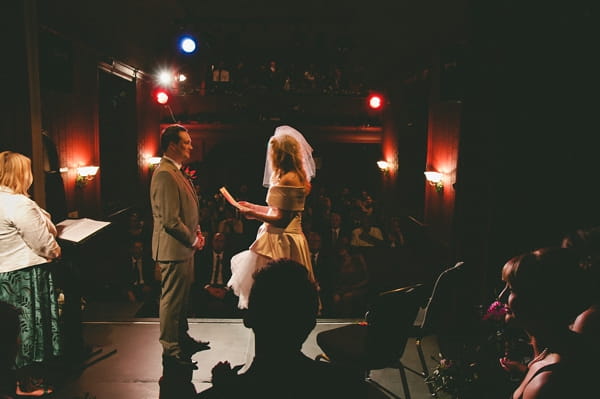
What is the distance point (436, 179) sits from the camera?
678 centimetres

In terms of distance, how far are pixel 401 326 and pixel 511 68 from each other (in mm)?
1707

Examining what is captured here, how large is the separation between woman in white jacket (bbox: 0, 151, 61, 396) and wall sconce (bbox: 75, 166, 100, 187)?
374 centimetres

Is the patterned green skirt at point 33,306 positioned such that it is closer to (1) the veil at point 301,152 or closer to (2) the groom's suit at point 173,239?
(2) the groom's suit at point 173,239

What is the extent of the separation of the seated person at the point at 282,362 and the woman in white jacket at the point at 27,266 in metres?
1.96

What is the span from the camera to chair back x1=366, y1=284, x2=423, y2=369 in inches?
93.8

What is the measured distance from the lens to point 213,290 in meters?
5.16

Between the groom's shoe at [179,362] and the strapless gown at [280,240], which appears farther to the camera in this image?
the strapless gown at [280,240]

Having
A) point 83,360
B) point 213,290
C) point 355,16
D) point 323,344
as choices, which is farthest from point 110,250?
point 355,16

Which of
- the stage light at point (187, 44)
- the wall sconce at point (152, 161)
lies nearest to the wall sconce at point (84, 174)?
the stage light at point (187, 44)

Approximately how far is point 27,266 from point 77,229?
0.40 meters

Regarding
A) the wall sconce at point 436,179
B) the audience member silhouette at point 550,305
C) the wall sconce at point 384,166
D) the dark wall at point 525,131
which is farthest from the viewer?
the wall sconce at point 384,166

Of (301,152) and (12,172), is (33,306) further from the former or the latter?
(301,152)

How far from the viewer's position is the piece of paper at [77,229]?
2855mm

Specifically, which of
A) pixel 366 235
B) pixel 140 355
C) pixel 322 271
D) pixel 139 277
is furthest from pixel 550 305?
pixel 366 235
